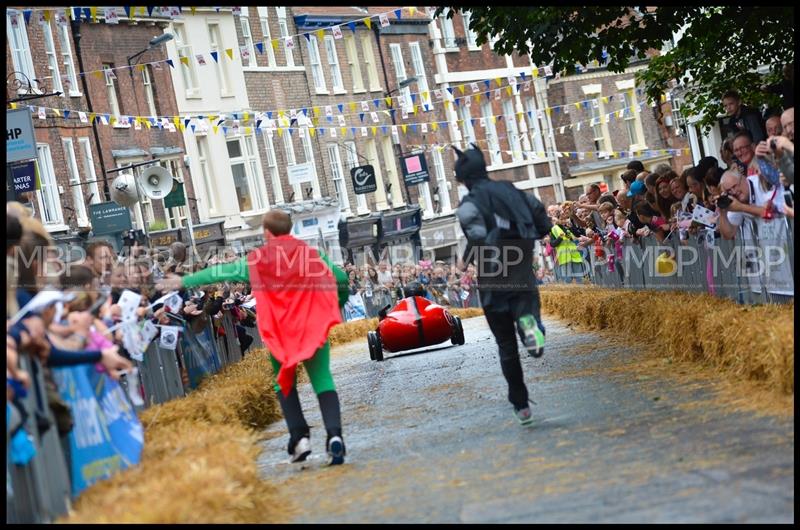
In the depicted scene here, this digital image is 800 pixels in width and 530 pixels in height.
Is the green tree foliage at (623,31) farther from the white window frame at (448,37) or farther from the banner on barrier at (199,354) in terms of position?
the white window frame at (448,37)

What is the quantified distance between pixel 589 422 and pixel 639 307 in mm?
7011

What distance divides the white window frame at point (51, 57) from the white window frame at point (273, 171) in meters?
14.2

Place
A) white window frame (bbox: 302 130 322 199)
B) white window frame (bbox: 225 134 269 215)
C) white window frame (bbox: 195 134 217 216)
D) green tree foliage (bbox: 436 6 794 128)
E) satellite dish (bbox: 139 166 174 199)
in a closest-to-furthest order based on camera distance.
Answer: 1. green tree foliage (bbox: 436 6 794 128)
2. satellite dish (bbox: 139 166 174 199)
3. white window frame (bbox: 195 134 217 216)
4. white window frame (bbox: 225 134 269 215)
5. white window frame (bbox: 302 130 322 199)

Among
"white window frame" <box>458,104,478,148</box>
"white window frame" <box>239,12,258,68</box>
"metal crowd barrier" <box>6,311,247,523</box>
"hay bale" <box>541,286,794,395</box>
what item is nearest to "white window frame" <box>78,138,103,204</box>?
"white window frame" <box>239,12,258,68</box>

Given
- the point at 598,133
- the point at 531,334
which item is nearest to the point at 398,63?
the point at 598,133

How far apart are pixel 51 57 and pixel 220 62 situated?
11.8m

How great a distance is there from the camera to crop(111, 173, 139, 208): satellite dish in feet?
117

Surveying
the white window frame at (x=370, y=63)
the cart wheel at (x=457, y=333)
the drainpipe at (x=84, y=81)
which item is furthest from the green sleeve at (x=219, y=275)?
the white window frame at (x=370, y=63)

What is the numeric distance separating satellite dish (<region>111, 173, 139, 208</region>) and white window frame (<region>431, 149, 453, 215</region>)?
3031 centimetres

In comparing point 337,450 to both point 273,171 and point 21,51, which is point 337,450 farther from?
point 273,171

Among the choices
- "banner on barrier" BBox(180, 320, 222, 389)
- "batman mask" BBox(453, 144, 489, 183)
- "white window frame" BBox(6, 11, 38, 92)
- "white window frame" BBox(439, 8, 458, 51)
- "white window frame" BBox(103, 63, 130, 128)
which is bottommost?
"banner on barrier" BBox(180, 320, 222, 389)

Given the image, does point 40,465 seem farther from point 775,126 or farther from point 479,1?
point 479,1

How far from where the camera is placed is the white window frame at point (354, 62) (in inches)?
2399

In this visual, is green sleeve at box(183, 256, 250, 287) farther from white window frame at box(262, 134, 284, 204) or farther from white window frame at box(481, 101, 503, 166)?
white window frame at box(481, 101, 503, 166)
